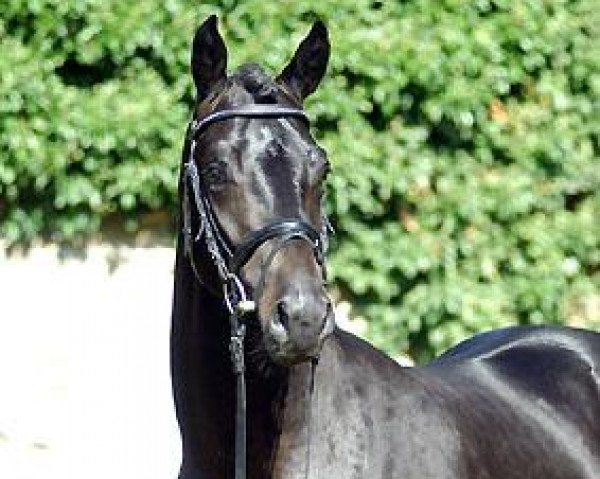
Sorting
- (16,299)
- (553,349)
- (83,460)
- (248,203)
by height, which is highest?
(248,203)

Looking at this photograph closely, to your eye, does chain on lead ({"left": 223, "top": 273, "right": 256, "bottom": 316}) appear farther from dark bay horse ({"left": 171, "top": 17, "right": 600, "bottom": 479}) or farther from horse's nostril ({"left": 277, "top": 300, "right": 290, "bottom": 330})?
horse's nostril ({"left": 277, "top": 300, "right": 290, "bottom": 330})

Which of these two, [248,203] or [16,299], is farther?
[16,299]

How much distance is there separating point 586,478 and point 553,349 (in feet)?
1.81

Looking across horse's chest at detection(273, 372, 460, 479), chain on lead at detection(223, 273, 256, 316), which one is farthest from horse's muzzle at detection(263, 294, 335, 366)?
horse's chest at detection(273, 372, 460, 479)

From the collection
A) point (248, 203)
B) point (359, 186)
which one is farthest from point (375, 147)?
point (248, 203)

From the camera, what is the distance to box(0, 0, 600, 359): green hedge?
7359mm

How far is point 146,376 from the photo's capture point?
24.9 feet

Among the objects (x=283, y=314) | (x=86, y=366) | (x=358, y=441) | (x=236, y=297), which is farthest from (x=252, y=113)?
(x=86, y=366)

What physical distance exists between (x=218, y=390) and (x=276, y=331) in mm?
457

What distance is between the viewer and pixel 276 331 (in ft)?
12.3

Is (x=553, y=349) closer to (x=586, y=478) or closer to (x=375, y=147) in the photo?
(x=586, y=478)

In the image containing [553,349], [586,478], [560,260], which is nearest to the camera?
[586,478]

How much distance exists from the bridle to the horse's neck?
41 mm

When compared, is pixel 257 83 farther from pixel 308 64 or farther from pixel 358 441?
pixel 358 441
